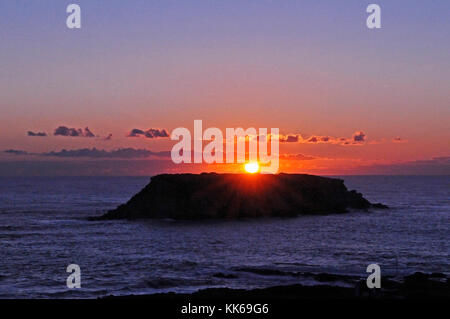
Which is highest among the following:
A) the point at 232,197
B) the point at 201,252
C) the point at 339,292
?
the point at 232,197

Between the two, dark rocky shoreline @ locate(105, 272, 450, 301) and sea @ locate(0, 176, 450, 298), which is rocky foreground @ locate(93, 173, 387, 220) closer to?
sea @ locate(0, 176, 450, 298)

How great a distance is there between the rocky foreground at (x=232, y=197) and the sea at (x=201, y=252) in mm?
3881

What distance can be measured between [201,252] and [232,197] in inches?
1456

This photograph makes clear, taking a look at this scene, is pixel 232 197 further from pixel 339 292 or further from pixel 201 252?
pixel 339 292

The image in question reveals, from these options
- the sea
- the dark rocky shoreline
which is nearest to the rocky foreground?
the sea

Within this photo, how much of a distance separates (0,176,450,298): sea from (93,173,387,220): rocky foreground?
388 centimetres

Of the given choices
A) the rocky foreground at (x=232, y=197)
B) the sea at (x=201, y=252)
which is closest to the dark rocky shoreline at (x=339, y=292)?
the sea at (x=201, y=252)

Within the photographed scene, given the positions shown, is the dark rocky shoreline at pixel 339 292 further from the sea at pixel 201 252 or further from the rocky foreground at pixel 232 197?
the rocky foreground at pixel 232 197

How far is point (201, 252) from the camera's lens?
2042 inches

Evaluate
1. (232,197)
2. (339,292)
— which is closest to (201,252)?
(339,292)

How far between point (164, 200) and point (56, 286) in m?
49.2

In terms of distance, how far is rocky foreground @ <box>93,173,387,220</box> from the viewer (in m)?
84.5
